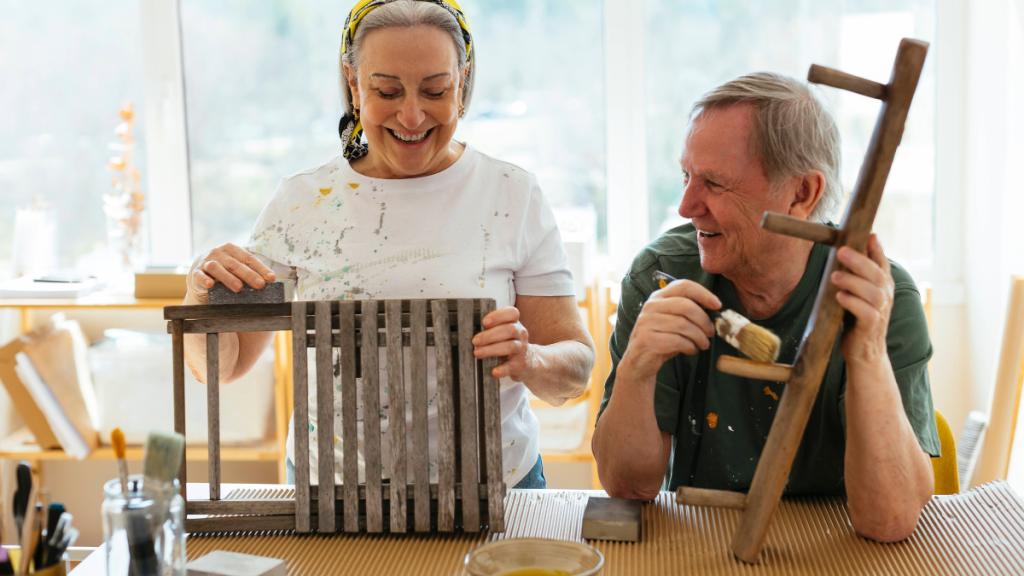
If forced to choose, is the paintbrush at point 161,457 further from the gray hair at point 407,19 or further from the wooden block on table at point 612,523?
the gray hair at point 407,19

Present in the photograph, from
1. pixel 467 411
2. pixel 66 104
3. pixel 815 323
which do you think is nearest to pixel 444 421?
pixel 467 411

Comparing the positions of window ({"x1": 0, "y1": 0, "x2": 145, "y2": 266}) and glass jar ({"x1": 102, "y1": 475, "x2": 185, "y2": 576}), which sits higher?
window ({"x1": 0, "y1": 0, "x2": 145, "y2": 266})

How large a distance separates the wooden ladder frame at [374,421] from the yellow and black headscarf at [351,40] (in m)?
0.44

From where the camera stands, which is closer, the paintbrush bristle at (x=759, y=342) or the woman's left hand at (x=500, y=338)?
the paintbrush bristle at (x=759, y=342)

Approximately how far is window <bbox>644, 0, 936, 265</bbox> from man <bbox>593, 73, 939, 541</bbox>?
5.97 ft

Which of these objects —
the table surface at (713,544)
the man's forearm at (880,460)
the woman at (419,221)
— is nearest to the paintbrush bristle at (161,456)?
the table surface at (713,544)

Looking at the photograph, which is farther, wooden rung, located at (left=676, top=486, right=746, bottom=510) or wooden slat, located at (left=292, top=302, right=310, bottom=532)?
wooden slat, located at (left=292, top=302, right=310, bottom=532)

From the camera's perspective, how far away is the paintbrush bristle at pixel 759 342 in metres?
0.96

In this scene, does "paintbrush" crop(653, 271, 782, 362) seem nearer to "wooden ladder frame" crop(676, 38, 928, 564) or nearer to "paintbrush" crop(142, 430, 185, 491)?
"wooden ladder frame" crop(676, 38, 928, 564)

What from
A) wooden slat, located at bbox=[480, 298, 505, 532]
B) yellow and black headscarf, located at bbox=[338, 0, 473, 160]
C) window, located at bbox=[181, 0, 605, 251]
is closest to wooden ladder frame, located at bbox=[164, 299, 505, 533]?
wooden slat, located at bbox=[480, 298, 505, 532]

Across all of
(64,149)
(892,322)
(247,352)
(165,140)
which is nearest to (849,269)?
(892,322)

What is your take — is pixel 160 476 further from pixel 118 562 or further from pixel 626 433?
pixel 626 433

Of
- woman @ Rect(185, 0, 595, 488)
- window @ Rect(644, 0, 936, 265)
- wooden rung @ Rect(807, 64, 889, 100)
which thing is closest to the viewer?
wooden rung @ Rect(807, 64, 889, 100)

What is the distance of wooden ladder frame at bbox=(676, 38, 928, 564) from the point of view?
0.92 metres
